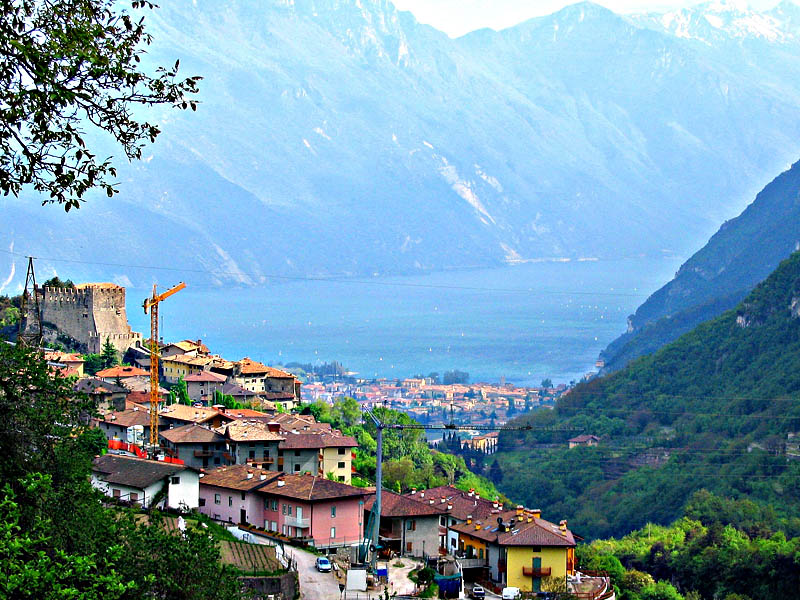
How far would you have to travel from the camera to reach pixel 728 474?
84.8 metres

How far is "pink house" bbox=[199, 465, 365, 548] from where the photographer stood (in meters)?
38.7

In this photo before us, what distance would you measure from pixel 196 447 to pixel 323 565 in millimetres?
11946

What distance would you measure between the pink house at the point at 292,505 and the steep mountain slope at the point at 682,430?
1393 inches

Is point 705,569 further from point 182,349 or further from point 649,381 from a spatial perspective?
point 649,381

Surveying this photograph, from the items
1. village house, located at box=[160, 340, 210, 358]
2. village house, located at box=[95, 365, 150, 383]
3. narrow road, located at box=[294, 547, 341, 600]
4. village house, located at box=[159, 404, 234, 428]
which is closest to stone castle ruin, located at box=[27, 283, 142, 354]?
village house, located at box=[160, 340, 210, 358]

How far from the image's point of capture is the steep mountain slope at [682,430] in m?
83.0

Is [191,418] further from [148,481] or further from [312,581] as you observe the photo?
[312,581]

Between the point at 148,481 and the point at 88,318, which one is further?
the point at 88,318

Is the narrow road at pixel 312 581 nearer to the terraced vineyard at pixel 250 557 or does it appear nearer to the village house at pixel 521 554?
the terraced vineyard at pixel 250 557

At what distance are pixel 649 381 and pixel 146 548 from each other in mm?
101159

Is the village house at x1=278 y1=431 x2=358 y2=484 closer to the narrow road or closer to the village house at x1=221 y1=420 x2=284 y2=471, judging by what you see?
the village house at x1=221 y1=420 x2=284 y2=471

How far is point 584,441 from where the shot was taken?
10306 cm

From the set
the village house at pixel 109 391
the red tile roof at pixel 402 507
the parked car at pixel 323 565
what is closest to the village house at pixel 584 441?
the village house at pixel 109 391

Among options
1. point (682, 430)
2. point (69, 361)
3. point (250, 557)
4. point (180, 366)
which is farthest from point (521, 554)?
point (682, 430)
